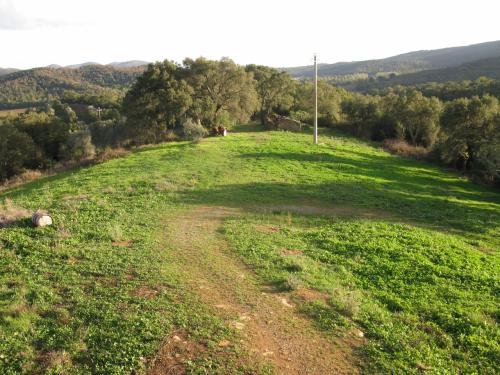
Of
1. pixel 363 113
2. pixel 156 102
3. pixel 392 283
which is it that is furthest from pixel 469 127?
pixel 392 283

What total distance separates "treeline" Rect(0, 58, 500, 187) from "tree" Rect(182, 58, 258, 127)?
102 mm

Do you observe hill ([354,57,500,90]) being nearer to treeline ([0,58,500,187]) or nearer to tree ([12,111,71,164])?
treeline ([0,58,500,187])

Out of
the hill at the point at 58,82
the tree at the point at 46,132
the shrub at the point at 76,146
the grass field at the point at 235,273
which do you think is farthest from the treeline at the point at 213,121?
the hill at the point at 58,82

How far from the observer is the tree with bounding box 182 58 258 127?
134 feet

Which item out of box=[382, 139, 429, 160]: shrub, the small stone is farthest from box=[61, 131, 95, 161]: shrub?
the small stone

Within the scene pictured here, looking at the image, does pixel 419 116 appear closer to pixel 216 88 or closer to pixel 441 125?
pixel 441 125

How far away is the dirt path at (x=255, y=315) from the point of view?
742 centimetres

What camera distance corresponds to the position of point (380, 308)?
31.4 ft

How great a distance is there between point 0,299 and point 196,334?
4.82m

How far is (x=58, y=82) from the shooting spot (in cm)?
13012

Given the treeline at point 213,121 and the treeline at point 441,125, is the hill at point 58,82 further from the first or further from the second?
the treeline at point 441,125

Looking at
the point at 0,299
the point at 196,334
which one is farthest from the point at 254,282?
the point at 0,299

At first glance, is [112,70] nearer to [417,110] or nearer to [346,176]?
[417,110]

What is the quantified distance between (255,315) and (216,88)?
1462 inches
